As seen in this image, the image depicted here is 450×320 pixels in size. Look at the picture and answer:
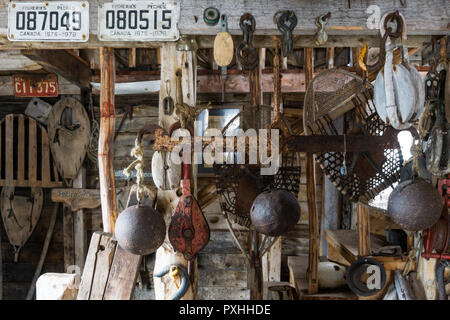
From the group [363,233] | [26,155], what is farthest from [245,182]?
[26,155]

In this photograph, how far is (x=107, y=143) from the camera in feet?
7.83

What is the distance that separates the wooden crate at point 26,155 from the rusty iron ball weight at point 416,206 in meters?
3.90

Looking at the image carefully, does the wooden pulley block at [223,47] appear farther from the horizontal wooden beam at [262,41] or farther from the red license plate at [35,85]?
the red license plate at [35,85]

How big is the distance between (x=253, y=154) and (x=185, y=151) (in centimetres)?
50

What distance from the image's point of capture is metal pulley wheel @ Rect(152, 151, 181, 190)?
204 cm

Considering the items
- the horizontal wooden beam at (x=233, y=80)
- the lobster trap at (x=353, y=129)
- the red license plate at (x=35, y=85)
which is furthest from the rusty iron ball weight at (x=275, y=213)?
the red license plate at (x=35, y=85)

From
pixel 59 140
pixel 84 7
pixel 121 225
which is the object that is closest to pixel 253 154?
pixel 121 225

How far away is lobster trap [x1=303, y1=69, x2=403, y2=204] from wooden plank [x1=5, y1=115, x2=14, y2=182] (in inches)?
148

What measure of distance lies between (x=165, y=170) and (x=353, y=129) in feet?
4.45

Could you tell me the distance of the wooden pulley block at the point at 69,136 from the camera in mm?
4332

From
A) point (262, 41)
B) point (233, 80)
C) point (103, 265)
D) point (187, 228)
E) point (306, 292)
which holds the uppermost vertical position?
point (233, 80)

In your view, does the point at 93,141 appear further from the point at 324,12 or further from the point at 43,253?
the point at 324,12

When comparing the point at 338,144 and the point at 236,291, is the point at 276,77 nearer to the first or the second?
the point at 338,144

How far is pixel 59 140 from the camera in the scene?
4.34m
